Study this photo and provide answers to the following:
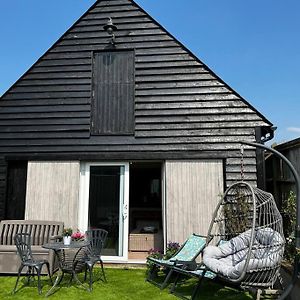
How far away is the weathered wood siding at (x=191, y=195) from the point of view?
688 centimetres

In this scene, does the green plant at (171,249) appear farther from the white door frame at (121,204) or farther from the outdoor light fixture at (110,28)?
the outdoor light fixture at (110,28)

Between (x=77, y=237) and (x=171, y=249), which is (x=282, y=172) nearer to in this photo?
(x=171, y=249)

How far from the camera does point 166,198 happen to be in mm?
7023

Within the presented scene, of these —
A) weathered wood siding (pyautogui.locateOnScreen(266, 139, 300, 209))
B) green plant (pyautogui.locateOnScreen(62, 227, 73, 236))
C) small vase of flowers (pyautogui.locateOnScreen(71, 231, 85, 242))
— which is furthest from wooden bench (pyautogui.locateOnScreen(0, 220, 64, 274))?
weathered wood siding (pyautogui.locateOnScreen(266, 139, 300, 209))

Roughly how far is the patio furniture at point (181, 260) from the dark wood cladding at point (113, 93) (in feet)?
9.05

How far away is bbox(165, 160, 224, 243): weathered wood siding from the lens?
6883 mm

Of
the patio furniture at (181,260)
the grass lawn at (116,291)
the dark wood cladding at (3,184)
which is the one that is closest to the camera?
the grass lawn at (116,291)

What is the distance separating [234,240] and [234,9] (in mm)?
5646

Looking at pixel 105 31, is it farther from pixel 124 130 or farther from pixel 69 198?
pixel 69 198

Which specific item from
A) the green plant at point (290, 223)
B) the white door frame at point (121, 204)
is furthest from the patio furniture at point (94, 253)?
the green plant at point (290, 223)

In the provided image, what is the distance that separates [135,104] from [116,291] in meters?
3.95

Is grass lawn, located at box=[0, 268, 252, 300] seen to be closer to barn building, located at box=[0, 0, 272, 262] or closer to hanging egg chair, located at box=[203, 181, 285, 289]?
hanging egg chair, located at box=[203, 181, 285, 289]

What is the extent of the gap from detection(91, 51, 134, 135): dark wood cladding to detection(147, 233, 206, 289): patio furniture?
276 cm

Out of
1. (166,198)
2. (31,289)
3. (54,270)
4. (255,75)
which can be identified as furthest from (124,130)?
(255,75)
